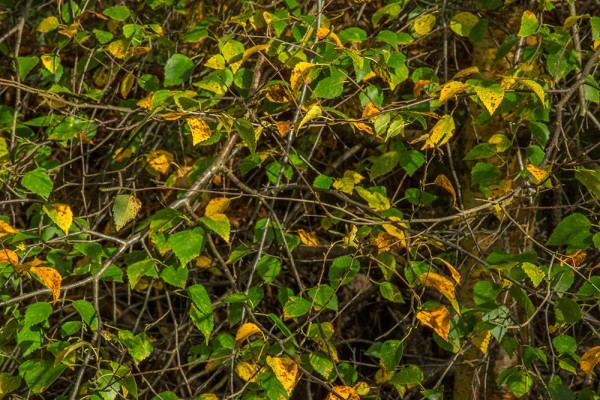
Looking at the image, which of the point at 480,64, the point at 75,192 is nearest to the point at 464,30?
the point at 480,64

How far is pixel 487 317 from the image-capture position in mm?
2049

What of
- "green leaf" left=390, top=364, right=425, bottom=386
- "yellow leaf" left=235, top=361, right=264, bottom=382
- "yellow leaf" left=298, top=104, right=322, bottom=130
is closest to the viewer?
"yellow leaf" left=298, top=104, right=322, bottom=130

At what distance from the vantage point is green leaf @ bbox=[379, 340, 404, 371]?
1.99m

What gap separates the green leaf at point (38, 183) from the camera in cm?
201

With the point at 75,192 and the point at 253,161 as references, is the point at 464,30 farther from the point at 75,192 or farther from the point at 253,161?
the point at 75,192

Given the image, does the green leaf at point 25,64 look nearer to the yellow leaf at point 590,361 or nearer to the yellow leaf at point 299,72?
the yellow leaf at point 299,72

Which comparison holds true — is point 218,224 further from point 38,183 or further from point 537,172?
point 537,172

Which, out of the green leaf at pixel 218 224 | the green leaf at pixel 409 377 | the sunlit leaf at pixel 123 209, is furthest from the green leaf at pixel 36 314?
the green leaf at pixel 409 377

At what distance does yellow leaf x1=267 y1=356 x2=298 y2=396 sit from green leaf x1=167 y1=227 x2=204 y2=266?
275mm

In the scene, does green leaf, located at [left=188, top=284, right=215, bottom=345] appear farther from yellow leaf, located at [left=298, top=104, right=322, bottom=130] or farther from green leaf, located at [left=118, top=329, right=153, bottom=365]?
yellow leaf, located at [left=298, top=104, right=322, bottom=130]

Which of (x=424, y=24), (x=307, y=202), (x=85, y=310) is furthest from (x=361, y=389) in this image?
(x=424, y=24)

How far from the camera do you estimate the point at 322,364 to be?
2.01m

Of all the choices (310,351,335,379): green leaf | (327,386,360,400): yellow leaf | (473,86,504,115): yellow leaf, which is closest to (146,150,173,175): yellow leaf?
(310,351,335,379): green leaf

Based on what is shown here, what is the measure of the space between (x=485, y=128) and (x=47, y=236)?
137 centimetres
